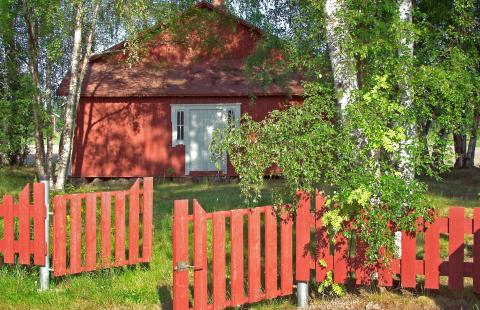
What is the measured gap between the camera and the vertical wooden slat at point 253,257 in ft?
19.3

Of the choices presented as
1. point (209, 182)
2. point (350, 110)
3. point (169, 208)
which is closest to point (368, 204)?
point (350, 110)

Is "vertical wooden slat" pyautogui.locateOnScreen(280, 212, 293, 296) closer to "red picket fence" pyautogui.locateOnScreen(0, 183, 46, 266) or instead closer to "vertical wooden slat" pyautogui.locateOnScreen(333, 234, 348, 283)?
"vertical wooden slat" pyautogui.locateOnScreen(333, 234, 348, 283)

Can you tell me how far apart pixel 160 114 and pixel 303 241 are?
14.1 m

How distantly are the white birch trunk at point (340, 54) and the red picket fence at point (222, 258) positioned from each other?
1850mm

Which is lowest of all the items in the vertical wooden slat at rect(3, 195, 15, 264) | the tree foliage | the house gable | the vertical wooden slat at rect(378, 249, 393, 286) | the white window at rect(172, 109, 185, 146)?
the vertical wooden slat at rect(378, 249, 393, 286)

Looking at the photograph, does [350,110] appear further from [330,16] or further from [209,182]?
[209,182]

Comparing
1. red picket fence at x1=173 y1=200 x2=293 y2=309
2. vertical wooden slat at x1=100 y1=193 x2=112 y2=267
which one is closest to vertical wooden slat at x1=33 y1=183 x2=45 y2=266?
vertical wooden slat at x1=100 y1=193 x2=112 y2=267

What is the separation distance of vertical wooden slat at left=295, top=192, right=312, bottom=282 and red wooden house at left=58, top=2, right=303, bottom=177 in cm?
1312

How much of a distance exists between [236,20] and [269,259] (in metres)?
13.5

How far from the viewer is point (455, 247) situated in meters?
5.78

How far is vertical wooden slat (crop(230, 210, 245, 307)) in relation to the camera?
5.75 metres

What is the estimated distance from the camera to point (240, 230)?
19.0ft

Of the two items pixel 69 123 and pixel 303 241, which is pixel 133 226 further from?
pixel 69 123

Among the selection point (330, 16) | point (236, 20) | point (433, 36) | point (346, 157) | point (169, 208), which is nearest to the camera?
point (346, 157)
